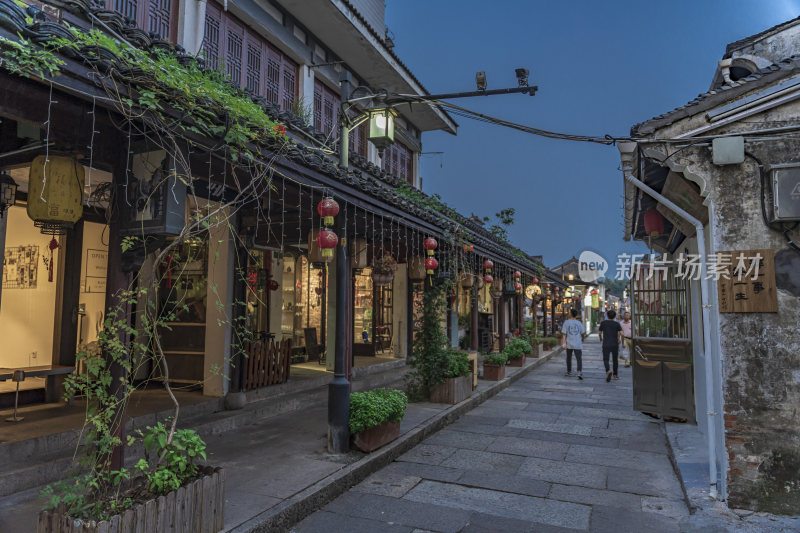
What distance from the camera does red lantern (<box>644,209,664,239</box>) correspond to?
759 cm

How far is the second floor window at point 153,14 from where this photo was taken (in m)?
7.07

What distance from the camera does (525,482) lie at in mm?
5906

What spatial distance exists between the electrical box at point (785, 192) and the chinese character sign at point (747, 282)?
40cm

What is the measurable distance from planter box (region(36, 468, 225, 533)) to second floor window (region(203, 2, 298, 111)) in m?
6.52

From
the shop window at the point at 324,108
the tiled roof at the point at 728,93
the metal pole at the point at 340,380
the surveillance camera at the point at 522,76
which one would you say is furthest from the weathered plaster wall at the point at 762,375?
the shop window at the point at 324,108

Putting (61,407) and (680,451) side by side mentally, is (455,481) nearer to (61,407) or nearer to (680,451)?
(680,451)

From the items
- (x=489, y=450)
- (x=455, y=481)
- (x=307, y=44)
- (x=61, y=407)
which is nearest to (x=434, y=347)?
(x=489, y=450)

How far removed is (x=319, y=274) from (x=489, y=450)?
779cm

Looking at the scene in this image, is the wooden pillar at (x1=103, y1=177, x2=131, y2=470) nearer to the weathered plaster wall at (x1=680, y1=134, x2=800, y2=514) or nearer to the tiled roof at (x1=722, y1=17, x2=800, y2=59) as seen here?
the weathered plaster wall at (x1=680, y1=134, x2=800, y2=514)

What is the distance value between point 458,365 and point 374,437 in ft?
12.0

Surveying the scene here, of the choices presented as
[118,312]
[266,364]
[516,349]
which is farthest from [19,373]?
[516,349]

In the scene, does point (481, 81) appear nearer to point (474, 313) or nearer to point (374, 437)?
point (374, 437)

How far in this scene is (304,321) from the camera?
13.7m

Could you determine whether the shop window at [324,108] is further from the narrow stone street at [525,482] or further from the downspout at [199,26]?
the narrow stone street at [525,482]
